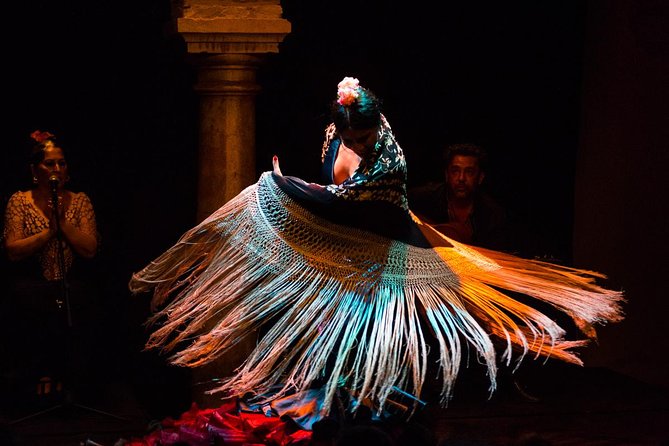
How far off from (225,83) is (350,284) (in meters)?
1.36

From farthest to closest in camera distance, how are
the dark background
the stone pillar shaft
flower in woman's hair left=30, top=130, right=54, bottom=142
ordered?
the dark background < flower in woman's hair left=30, top=130, right=54, bottom=142 < the stone pillar shaft

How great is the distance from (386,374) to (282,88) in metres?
2.37

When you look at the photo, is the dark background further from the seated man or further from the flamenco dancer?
the flamenco dancer

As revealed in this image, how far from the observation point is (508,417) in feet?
16.2

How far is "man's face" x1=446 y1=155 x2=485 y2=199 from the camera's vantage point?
502cm

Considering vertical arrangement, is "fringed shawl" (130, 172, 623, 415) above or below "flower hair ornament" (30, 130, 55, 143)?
below

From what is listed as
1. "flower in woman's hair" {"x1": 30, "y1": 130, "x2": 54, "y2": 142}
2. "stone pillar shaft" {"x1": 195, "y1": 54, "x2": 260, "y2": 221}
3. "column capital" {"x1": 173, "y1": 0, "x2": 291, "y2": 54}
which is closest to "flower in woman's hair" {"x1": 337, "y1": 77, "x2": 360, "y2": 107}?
"column capital" {"x1": 173, "y1": 0, "x2": 291, "y2": 54}

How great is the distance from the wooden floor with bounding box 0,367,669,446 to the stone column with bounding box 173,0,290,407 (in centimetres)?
46

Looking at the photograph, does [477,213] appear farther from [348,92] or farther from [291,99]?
[348,92]

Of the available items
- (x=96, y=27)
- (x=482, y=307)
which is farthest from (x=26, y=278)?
(x=482, y=307)

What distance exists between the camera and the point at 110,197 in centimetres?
540

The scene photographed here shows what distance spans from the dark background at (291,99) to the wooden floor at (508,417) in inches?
25.4

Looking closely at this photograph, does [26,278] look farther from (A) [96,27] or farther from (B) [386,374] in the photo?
(B) [386,374]

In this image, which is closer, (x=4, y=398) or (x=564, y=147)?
(x=4, y=398)
